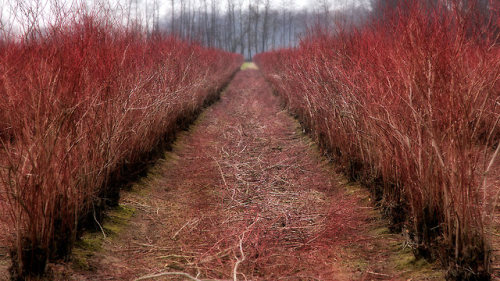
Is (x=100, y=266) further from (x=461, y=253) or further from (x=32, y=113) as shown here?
(x=461, y=253)

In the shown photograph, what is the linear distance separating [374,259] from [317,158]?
3.17 m

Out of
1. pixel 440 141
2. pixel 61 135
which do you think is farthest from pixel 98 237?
pixel 440 141

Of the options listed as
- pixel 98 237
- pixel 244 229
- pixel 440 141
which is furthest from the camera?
pixel 244 229

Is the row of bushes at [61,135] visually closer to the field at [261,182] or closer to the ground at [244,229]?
the field at [261,182]

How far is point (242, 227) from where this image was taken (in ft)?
12.6

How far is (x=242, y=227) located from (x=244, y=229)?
7 centimetres

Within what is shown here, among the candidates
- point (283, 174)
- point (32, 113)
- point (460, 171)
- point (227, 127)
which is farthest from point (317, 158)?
point (32, 113)

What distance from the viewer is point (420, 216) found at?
2.92m

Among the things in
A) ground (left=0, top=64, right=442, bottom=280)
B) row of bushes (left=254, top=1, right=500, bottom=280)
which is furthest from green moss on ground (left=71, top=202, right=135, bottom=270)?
row of bushes (left=254, top=1, right=500, bottom=280)

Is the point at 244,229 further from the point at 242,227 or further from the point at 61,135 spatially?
the point at 61,135

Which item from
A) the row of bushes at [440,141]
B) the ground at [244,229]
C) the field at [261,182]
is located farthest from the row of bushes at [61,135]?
the row of bushes at [440,141]

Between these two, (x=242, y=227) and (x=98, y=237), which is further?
(x=242, y=227)

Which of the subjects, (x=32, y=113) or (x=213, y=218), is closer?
(x=32, y=113)

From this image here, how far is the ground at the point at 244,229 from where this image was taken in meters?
2.96
